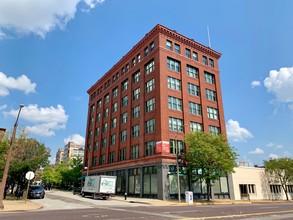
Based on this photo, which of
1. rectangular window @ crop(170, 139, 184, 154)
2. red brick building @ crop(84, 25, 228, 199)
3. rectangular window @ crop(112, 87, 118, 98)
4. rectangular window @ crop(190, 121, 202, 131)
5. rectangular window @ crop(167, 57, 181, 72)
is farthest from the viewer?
rectangular window @ crop(112, 87, 118, 98)

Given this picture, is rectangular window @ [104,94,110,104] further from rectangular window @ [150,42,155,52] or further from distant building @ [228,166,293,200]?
distant building @ [228,166,293,200]

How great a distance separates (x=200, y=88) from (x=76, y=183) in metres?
50.4

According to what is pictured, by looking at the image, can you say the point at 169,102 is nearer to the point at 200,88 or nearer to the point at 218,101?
the point at 200,88

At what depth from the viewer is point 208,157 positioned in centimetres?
3281

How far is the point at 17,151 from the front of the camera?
3747 centimetres

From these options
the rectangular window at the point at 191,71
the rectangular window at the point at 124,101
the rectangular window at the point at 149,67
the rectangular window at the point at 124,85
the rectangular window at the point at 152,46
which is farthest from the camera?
the rectangular window at the point at 124,85

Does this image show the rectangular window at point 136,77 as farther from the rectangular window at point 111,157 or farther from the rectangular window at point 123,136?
the rectangular window at point 111,157

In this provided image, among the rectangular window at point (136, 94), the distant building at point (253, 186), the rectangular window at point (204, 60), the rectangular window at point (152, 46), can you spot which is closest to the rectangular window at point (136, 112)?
the rectangular window at point (136, 94)

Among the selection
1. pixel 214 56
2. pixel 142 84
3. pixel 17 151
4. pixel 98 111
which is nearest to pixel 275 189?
pixel 214 56

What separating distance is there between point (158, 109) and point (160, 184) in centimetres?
1120

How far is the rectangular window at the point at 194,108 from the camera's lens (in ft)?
137

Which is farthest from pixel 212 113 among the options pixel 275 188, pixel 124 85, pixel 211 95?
pixel 275 188

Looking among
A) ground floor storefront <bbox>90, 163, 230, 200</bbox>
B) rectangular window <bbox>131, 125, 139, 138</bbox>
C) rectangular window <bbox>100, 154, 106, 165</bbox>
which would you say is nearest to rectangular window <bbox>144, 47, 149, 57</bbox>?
rectangular window <bbox>131, 125, 139, 138</bbox>

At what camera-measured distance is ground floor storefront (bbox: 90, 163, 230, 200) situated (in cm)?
3428
